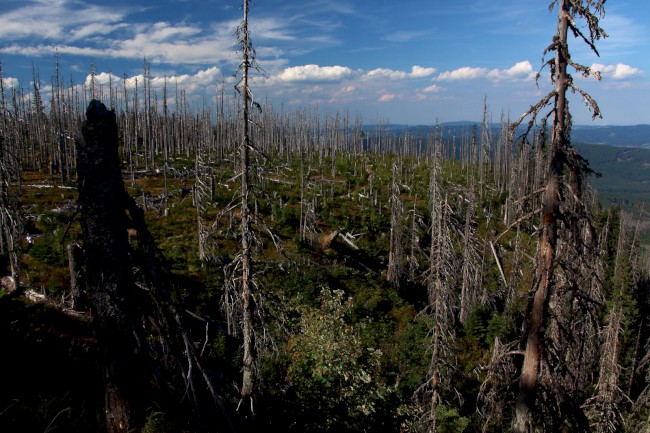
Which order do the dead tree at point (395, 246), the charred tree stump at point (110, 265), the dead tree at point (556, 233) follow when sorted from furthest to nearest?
the dead tree at point (395, 246) < the dead tree at point (556, 233) < the charred tree stump at point (110, 265)

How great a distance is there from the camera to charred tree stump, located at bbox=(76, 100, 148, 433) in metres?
3.68

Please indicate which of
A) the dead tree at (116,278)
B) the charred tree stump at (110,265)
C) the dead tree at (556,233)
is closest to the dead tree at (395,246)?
the dead tree at (556,233)

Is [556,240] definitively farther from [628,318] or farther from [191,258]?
[628,318]

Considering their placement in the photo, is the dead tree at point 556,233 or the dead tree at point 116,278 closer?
the dead tree at point 116,278

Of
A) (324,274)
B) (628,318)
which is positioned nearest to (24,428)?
(324,274)

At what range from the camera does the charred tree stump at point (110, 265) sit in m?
3.68

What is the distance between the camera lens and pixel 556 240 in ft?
22.5

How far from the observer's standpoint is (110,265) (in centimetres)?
384

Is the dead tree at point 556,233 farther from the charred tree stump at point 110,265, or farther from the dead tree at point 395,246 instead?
the dead tree at point 395,246

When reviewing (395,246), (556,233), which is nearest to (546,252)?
(556,233)

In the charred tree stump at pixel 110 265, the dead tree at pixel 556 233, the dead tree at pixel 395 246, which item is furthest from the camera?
the dead tree at pixel 395 246

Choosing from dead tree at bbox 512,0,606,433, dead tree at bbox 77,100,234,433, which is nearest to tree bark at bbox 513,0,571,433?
dead tree at bbox 512,0,606,433

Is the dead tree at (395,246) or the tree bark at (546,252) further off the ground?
the tree bark at (546,252)

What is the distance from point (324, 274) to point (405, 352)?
33.2 ft
